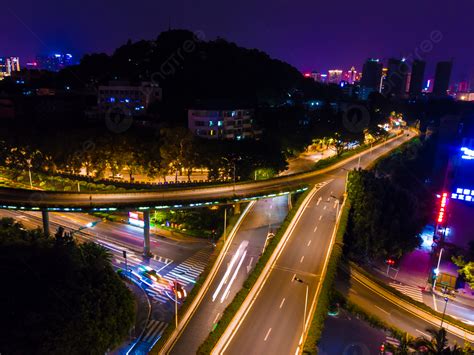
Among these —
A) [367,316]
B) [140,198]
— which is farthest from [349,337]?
[140,198]

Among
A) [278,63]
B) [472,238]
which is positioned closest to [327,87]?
[278,63]

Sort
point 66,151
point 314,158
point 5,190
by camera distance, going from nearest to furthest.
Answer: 1. point 5,190
2. point 66,151
3. point 314,158

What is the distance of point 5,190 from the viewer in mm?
32781

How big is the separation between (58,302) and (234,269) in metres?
14.5

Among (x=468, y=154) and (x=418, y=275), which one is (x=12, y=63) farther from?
(x=418, y=275)

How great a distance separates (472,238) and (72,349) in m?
45.3

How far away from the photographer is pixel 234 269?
29734 millimetres

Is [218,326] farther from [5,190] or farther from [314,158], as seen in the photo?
[314,158]

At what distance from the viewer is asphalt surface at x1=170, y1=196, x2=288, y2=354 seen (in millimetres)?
20519

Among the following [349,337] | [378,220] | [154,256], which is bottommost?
[349,337]

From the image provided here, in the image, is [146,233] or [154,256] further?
[154,256]

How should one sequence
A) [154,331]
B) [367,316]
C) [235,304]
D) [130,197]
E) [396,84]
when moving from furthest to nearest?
[396,84] → [130,197] → [154,331] → [367,316] → [235,304]

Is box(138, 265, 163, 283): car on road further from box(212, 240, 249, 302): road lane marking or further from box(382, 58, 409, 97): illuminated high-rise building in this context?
box(382, 58, 409, 97): illuminated high-rise building

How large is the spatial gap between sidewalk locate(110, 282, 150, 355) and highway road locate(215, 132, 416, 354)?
7537 millimetres
